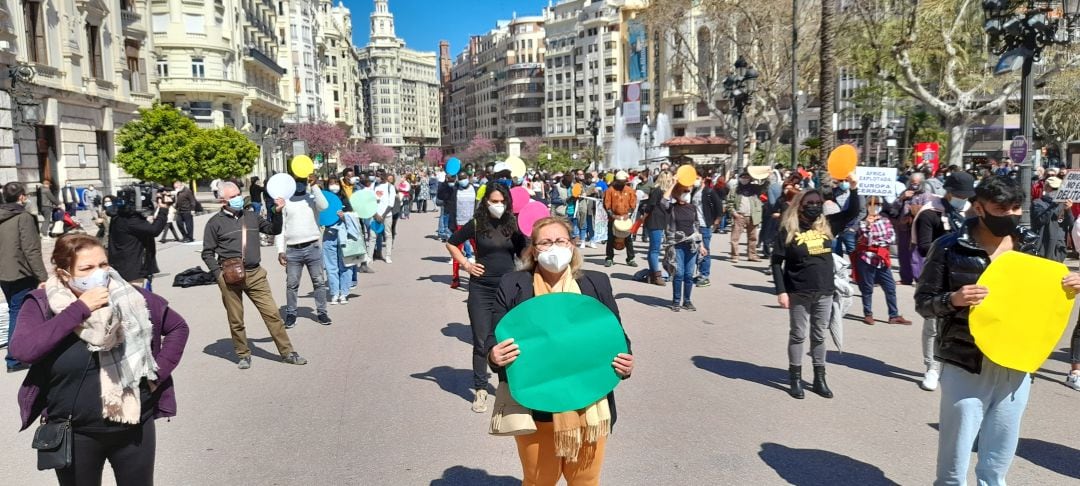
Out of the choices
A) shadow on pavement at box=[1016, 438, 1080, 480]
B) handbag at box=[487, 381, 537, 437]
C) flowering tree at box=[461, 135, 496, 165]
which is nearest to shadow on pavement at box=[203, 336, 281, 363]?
handbag at box=[487, 381, 537, 437]

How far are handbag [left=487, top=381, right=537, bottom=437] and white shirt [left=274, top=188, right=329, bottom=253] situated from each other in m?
6.18

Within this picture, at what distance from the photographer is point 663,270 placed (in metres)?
13.0

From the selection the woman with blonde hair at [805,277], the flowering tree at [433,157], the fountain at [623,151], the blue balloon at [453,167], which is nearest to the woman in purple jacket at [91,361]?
the woman with blonde hair at [805,277]

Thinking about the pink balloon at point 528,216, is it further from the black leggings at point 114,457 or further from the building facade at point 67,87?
the building facade at point 67,87

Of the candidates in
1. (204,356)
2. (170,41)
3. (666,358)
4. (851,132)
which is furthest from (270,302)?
(851,132)

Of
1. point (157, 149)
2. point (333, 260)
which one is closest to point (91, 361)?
point (333, 260)

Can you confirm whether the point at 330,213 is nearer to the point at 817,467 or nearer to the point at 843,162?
the point at 843,162

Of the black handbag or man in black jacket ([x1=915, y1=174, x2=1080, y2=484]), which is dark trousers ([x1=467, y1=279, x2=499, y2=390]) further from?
man in black jacket ([x1=915, y1=174, x2=1080, y2=484])

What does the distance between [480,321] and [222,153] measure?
29.1 m

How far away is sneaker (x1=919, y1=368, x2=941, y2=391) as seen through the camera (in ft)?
20.7

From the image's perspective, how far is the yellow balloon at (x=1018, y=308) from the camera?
3334 millimetres

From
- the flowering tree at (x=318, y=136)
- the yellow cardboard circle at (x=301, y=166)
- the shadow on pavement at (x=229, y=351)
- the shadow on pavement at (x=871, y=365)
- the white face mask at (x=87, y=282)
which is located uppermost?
the flowering tree at (x=318, y=136)

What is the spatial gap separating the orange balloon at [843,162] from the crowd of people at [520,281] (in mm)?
94

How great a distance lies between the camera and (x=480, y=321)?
19.2 feet
